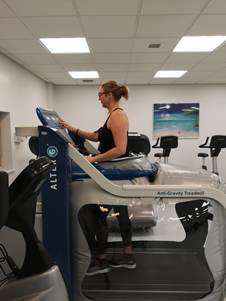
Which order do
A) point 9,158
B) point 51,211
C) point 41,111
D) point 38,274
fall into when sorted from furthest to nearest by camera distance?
point 9,158 → point 41,111 → point 51,211 → point 38,274

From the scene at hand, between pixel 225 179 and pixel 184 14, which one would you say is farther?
pixel 225 179

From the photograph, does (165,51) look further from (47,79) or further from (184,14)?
(47,79)

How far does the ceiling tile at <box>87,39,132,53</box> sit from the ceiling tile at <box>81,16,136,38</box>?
0.22 meters

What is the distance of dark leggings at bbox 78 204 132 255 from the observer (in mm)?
2160

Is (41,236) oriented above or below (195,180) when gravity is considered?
below

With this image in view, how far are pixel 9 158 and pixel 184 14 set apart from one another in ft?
11.6

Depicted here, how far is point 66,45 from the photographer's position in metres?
4.34

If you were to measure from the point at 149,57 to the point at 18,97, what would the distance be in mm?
2461

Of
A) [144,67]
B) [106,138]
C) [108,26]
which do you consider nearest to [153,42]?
[108,26]

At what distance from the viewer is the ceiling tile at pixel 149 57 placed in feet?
16.0

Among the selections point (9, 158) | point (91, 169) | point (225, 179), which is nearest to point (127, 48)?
point (9, 158)

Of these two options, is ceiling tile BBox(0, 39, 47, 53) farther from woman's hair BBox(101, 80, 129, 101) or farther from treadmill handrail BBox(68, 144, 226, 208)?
treadmill handrail BBox(68, 144, 226, 208)

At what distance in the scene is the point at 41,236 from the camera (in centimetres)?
197

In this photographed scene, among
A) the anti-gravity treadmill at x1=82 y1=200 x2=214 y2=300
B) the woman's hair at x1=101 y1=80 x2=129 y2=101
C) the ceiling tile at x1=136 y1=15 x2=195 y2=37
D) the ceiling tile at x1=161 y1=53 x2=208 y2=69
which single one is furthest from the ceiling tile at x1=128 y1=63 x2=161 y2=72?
the anti-gravity treadmill at x1=82 y1=200 x2=214 y2=300
